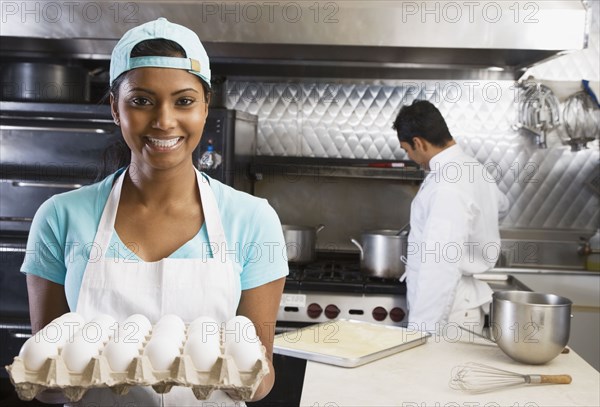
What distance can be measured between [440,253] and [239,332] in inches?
72.0

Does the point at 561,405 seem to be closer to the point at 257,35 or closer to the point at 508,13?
the point at 508,13

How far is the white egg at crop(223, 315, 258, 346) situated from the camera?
1.18m

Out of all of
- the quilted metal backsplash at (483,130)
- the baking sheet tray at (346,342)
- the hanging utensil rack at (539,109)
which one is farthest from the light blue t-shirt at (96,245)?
the hanging utensil rack at (539,109)

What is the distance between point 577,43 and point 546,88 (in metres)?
0.92

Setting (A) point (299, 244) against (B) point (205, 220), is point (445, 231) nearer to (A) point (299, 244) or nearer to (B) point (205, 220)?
(A) point (299, 244)

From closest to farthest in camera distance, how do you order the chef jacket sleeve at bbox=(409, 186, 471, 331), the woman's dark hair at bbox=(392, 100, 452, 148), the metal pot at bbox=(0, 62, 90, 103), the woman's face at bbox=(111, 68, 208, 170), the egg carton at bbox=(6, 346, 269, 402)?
the egg carton at bbox=(6, 346, 269, 402) < the woman's face at bbox=(111, 68, 208, 170) < the chef jacket sleeve at bbox=(409, 186, 471, 331) < the woman's dark hair at bbox=(392, 100, 452, 148) < the metal pot at bbox=(0, 62, 90, 103)

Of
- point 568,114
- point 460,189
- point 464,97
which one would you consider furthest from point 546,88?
point 460,189

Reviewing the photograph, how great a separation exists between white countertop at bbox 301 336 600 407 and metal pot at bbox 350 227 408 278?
48.4 inches

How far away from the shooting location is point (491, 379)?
1.80 meters

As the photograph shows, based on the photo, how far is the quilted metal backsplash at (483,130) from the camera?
397cm

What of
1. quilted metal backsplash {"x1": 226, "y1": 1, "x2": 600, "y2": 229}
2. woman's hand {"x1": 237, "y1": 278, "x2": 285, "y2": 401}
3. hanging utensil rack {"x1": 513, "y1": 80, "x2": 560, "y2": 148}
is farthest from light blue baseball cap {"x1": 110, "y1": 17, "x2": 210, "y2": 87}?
hanging utensil rack {"x1": 513, "y1": 80, "x2": 560, "y2": 148}

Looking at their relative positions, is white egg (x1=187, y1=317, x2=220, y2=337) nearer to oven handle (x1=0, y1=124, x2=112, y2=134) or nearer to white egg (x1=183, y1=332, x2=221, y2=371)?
white egg (x1=183, y1=332, x2=221, y2=371)

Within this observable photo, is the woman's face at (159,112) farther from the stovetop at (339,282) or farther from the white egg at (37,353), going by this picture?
the stovetop at (339,282)

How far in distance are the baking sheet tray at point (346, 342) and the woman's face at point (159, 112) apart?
0.78 meters
